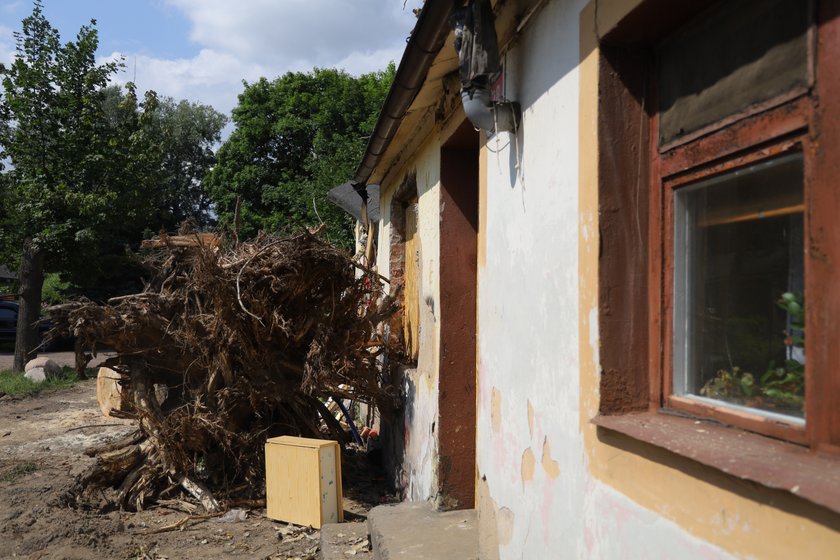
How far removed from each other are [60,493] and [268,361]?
6.61ft

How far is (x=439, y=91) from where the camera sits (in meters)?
4.87

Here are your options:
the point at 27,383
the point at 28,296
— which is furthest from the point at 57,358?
the point at 27,383

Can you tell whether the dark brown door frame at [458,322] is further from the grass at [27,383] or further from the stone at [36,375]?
the stone at [36,375]

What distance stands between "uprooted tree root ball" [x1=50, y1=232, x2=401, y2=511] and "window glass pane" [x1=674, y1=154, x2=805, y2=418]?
13.6ft

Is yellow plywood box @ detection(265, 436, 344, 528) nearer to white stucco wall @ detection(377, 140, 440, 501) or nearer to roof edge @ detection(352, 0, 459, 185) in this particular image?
white stucco wall @ detection(377, 140, 440, 501)

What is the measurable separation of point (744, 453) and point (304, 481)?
4.47m

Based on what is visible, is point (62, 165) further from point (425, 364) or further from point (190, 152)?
point (190, 152)

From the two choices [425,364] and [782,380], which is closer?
[782,380]

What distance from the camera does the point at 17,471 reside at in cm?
693

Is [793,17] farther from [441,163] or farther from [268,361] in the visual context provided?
[268,361]

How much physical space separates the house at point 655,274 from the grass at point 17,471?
5282mm

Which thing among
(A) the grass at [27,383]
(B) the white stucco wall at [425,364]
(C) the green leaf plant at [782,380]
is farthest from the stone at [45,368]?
(C) the green leaf plant at [782,380]

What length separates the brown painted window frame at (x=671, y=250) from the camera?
1.60m

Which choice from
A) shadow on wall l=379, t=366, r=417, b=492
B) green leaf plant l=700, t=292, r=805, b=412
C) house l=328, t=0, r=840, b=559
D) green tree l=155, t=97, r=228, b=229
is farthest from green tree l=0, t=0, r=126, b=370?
green tree l=155, t=97, r=228, b=229
